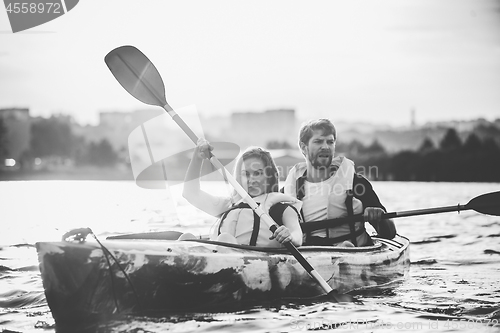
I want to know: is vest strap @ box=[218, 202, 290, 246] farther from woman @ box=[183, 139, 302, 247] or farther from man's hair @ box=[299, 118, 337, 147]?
man's hair @ box=[299, 118, 337, 147]

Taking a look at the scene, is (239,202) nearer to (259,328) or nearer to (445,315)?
(259,328)

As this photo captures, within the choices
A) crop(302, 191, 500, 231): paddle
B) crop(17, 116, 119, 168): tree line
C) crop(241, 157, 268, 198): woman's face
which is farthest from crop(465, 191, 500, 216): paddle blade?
crop(17, 116, 119, 168): tree line

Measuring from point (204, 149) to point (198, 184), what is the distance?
0.29 m

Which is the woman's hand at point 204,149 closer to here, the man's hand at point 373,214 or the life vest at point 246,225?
the life vest at point 246,225

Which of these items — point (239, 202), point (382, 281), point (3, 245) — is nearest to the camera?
point (239, 202)

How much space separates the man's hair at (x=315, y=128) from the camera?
562 cm

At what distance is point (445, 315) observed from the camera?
186 inches

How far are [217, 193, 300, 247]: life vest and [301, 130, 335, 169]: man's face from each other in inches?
32.7

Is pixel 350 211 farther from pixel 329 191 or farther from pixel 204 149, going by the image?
pixel 204 149

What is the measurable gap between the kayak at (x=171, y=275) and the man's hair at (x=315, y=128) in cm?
111

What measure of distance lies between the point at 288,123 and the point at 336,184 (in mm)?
59343

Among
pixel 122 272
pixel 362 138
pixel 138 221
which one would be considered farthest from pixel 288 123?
pixel 122 272

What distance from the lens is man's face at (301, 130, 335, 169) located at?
18.4ft

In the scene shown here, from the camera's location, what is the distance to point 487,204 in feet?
21.3
